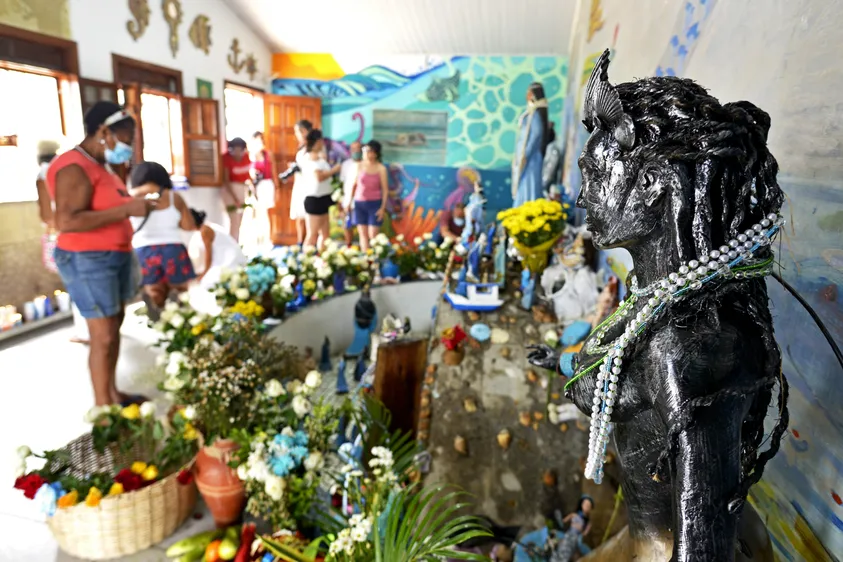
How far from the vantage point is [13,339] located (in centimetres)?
493

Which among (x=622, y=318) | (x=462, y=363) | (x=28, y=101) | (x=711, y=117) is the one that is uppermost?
(x=28, y=101)

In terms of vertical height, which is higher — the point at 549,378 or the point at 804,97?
the point at 804,97

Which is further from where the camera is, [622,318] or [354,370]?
[354,370]

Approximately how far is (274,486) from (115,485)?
30.6 inches

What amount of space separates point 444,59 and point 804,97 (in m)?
8.67

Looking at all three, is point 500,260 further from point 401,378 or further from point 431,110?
point 431,110

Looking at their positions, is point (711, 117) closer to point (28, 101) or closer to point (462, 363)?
point (462, 363)

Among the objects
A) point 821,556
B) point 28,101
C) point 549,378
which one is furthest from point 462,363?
point 28,101

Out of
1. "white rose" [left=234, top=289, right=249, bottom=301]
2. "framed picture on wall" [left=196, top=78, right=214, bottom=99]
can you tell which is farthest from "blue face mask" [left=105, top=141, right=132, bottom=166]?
"framed picture on wall" [left=196, top=78, right=214, bottom=99]

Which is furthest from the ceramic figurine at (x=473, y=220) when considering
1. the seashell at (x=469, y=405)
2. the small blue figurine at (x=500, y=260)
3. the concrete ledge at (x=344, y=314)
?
the seashell at (x=469, y=405)

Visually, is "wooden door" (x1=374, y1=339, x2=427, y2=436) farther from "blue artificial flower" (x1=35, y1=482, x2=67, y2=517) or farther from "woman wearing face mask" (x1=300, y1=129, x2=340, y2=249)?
"woman wearing face mask" (x1=300, y1=129, x2=340, y2=249)

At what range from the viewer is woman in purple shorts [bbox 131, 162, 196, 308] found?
4.57 m

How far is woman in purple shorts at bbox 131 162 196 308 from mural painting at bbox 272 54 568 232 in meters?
5.15

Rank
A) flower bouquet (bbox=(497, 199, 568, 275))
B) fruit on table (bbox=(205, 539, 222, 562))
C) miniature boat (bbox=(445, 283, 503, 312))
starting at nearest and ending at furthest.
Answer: fruit on table (bbox=(205, 539, 222, 562))
flower bouquet (bbox=(497, 199, 568, 275))
miniature boat (bbox=(445, 283, 503, 312))
